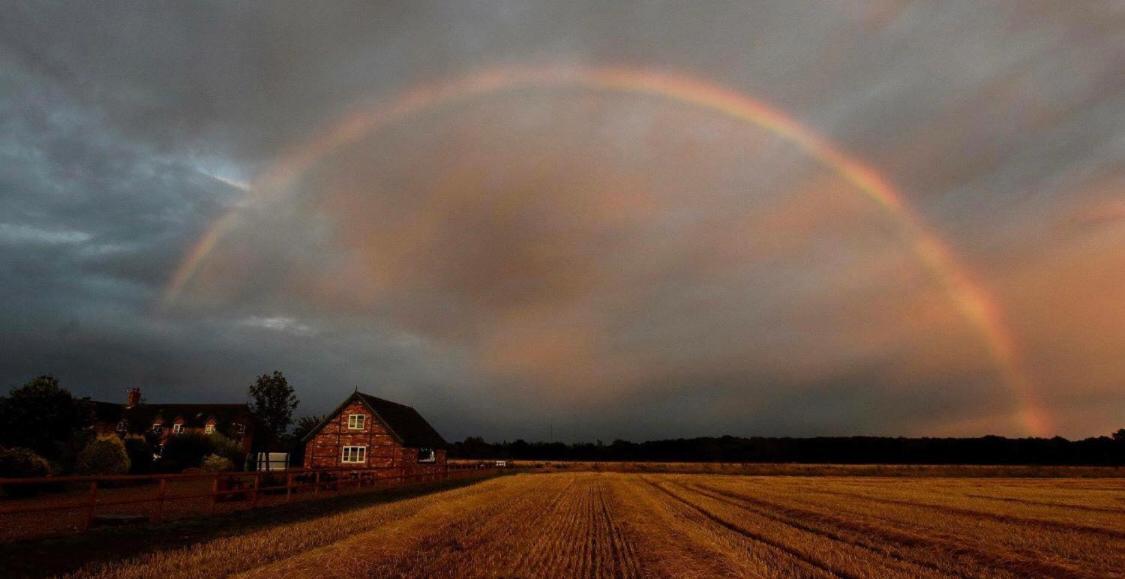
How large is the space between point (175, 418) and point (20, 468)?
2971 inches

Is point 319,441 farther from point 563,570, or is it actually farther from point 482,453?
point 482,453

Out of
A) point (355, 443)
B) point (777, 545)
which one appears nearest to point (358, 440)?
point (355, 443)

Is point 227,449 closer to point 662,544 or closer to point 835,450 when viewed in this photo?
point 662,544

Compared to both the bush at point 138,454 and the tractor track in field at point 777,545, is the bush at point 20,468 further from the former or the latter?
the tractor track in field at point 777,545

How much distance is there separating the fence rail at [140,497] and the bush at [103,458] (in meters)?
1.14

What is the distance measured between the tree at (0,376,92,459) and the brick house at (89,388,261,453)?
4636 cm

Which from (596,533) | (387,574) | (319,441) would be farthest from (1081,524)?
(319,441)

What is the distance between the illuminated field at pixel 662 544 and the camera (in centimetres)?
1248

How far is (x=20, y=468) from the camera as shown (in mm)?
32188

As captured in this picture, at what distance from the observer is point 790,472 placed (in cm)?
7775

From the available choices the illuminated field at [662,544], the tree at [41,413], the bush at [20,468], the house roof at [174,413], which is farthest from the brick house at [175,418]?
the illuminated field at [662,544]

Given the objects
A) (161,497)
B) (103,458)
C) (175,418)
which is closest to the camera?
(161,497)

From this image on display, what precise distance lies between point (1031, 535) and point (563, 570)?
15.0 metres

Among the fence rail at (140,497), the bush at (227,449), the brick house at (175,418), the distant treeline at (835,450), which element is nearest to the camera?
the fence rail at (140,497)
